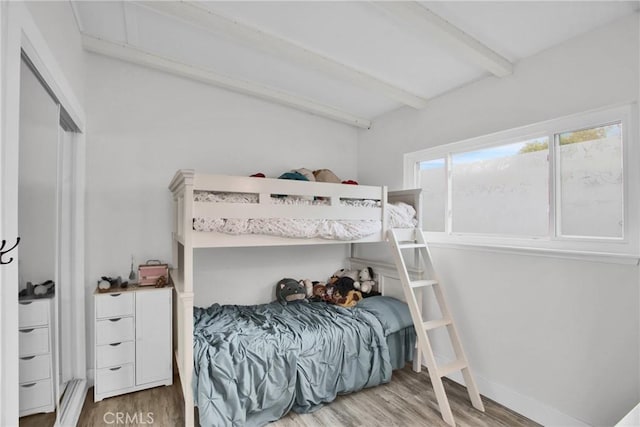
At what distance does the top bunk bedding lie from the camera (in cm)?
192

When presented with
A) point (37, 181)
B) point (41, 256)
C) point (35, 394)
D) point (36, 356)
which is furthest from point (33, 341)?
point (37, 181)

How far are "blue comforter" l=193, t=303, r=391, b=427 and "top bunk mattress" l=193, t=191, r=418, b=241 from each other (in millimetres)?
729

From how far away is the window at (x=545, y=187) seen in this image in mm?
1824

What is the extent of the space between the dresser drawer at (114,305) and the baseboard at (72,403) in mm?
500

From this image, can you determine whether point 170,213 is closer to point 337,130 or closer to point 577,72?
point 337,130

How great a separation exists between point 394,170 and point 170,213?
225cm

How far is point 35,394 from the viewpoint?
1.45 m

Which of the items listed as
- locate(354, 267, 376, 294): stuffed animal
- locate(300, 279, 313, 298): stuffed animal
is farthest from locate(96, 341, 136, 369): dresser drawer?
locate(354, 267, 376, 294): stuffed animal

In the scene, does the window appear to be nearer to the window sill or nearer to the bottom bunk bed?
the window sill

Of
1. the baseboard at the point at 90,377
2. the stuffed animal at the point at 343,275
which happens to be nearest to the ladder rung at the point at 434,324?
the stuffed animal at the point at 343,275

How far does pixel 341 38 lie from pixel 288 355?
2213mm

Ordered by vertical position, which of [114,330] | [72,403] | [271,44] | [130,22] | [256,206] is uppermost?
[130,22]

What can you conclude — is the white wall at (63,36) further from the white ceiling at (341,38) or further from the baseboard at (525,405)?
the baseboard at (525,405)

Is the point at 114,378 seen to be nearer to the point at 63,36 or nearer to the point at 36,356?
the point at 36,356
